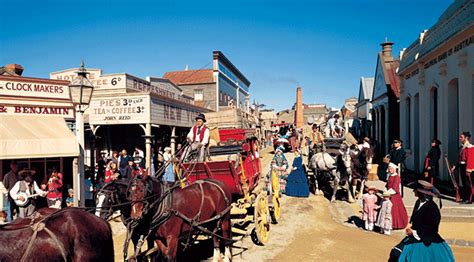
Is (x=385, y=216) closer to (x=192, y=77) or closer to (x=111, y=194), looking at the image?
(x=111, y=194)

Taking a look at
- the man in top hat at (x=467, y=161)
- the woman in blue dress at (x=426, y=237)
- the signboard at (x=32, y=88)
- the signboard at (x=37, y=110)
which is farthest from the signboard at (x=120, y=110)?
the woman in blue dress at (x=426, y=237)

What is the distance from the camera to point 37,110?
963cm

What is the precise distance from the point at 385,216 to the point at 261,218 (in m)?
3.42

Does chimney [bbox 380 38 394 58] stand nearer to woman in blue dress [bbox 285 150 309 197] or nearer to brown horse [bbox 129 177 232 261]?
woman in blue dress [bbox 285 150 309 197]

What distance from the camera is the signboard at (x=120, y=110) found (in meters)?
15.0

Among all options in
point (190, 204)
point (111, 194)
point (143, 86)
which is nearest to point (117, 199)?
point (111, 194)

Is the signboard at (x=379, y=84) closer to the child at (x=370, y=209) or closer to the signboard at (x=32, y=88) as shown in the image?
the child at (x=370, y=209)

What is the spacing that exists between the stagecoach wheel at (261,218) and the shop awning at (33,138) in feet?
16.3

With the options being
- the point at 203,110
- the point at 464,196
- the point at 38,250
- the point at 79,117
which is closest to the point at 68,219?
the point at 38,250

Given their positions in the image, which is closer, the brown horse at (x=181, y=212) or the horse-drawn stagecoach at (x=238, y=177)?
the brown horse at (x=181, y=212)

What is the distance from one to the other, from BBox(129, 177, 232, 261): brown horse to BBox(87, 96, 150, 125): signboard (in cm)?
948

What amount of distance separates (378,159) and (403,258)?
19.2 metres

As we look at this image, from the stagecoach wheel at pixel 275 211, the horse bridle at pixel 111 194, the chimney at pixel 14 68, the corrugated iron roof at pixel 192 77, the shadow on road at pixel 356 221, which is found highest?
the corrugated iron roof at pixel 192 77

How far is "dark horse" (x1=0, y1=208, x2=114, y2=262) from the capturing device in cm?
362
